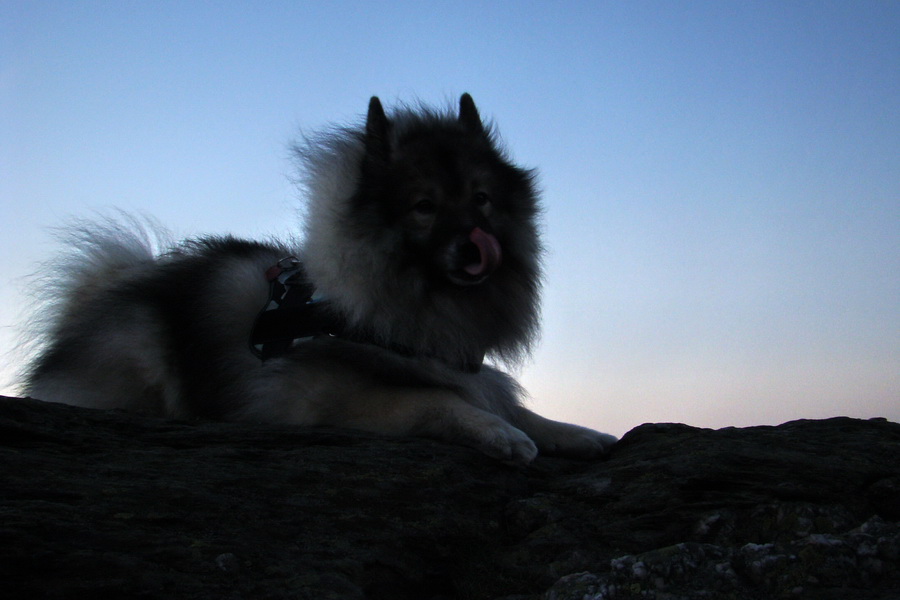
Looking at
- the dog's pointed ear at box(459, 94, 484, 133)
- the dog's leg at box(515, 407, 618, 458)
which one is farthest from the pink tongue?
the dog's pointed ear at box(459, 94, 484, 133)

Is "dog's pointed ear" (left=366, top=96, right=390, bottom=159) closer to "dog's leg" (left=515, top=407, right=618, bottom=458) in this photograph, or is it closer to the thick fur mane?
the thick fur mane

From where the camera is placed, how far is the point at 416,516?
258cm

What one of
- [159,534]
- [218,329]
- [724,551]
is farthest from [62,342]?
[724,551]

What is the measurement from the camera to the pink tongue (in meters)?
3.77

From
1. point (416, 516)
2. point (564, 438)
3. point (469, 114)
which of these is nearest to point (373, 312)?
point (564, 438)

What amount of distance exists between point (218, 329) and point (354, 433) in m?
1.20

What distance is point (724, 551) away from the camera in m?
2.15

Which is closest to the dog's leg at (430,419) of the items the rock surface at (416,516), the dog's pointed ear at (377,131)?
the rock surface at (416,516)

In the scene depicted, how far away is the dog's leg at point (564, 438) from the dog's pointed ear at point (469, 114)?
1.63m

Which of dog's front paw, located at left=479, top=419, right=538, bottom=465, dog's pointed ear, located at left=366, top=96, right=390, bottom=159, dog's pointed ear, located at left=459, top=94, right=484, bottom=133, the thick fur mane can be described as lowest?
dog's front paw, located at left=479, top=419, right=538, bottom=465

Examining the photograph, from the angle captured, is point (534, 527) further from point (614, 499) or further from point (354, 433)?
point (354, 433)

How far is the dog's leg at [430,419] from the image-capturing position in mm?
3365

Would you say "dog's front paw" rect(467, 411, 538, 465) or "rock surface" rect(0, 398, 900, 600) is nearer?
"rock surface" rect(0, 398, 900, 600)

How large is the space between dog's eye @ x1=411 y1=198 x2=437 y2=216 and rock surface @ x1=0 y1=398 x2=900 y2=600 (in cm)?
113
